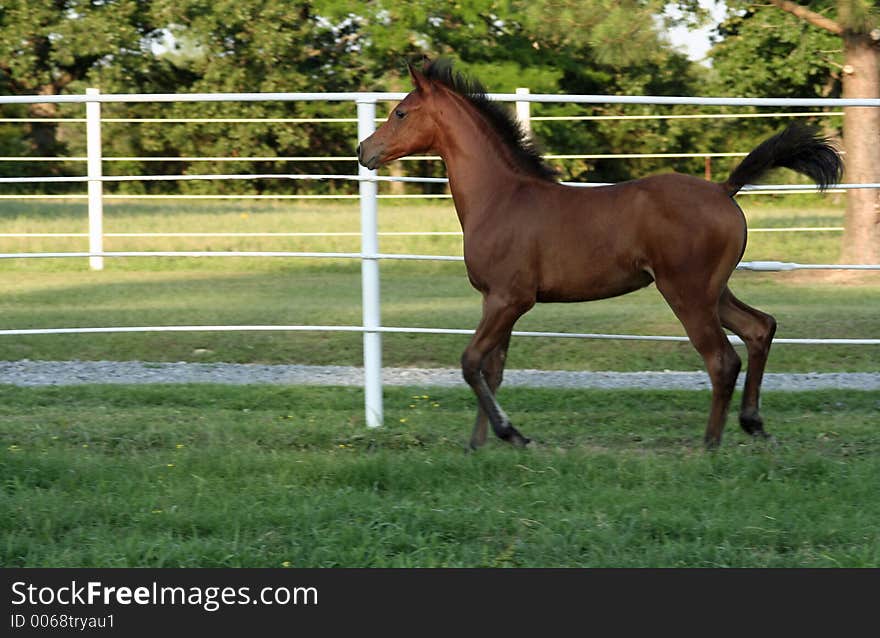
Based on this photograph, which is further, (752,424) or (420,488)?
(752,424)

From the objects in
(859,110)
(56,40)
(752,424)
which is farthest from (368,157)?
(56,40)

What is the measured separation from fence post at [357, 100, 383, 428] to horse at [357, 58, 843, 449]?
527mm

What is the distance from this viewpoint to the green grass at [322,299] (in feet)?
31.6

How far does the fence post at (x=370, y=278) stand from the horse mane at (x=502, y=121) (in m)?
0.57

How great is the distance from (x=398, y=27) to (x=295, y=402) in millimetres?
17902

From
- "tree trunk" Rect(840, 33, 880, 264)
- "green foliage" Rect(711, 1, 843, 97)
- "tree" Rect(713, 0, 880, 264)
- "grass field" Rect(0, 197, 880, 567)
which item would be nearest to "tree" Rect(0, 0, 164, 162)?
"green foliage" Rect(711, 1, 843, 97)

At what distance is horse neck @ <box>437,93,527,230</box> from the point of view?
246 inches

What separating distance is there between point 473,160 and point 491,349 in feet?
3.25

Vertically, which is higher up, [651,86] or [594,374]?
[651,86]

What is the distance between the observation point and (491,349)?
19.9ft

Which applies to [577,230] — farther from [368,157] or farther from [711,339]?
[368,157]
